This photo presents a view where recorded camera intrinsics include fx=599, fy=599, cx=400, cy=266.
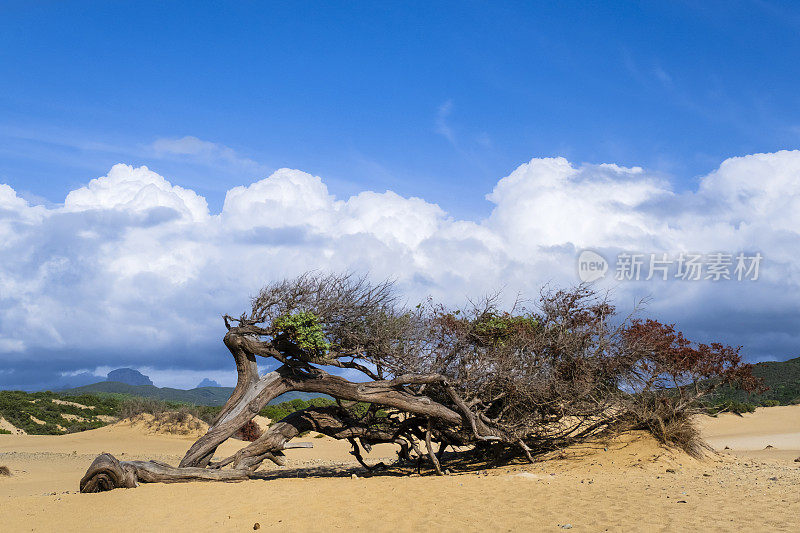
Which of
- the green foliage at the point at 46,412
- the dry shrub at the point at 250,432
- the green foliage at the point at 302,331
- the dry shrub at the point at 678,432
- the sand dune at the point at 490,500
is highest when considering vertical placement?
the green foliage at the point at 302,331

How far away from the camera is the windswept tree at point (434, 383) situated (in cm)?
1566

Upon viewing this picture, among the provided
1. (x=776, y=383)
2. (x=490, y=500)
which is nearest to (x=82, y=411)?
(x=490, y=500)

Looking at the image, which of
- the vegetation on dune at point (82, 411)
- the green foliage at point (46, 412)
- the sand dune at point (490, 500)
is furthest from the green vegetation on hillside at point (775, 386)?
A: the green foliage at point (46, 412)

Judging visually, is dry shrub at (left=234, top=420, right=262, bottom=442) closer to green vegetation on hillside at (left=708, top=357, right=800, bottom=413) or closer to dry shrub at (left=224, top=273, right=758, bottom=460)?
dry shrub at (left=224, top=273, right=758, bottom=460)

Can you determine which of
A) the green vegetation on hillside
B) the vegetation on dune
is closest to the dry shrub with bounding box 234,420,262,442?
the vegetation on dune

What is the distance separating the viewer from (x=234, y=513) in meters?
10.5

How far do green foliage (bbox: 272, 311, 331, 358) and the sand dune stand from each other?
324 centimetres

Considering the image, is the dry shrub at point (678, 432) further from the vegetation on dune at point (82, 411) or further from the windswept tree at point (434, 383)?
the vegetation on dune at point (82, 411)

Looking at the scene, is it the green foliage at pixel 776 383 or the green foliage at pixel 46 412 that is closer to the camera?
the green foliage at pixel 46 412

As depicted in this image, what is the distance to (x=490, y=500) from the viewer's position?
11.1 m

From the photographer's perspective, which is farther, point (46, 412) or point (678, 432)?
point (46, 412)

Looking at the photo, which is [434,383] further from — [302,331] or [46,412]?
[46,412]

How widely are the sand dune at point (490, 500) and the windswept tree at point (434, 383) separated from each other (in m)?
1.03

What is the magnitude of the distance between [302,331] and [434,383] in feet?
13.8
